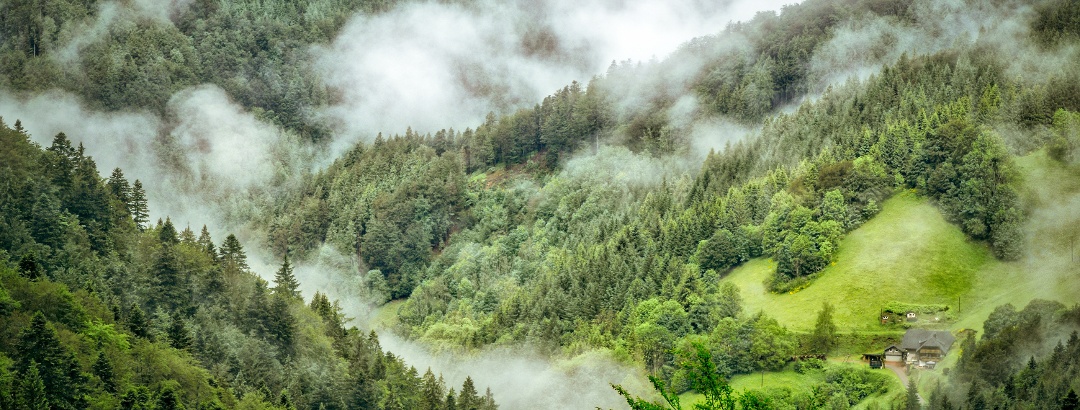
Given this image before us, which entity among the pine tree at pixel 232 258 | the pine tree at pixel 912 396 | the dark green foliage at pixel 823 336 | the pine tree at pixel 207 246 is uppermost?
the pine tree at pixel 207 246

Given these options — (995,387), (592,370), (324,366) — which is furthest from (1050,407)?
(324,366)

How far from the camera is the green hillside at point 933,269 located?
157m

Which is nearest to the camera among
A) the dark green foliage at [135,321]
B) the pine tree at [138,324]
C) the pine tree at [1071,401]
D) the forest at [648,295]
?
the dark green foliage at [135,321]

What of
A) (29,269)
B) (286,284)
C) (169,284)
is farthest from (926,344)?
(29,269)

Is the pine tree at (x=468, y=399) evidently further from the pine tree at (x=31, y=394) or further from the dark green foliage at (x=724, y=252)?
the pine tree at (x=31, y=394)

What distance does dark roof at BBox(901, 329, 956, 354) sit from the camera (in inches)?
5787

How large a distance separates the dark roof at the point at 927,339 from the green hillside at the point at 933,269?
4489 mm

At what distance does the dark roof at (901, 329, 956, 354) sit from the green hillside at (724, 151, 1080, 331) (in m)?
4.49

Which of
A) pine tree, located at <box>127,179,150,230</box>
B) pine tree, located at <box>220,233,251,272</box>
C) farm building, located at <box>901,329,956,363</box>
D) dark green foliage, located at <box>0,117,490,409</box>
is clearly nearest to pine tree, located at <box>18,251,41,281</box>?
dark green foliage, located at <box>0,117,490,409</box>

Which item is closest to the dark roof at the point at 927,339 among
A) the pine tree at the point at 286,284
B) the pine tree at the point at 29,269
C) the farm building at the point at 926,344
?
the farm building at the point at 926,344

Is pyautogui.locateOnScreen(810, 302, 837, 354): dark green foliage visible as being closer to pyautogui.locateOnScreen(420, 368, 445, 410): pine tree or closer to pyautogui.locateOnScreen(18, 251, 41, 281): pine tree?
pyautogui.locateOnScreen(420, 368, 445, 410): pine tree

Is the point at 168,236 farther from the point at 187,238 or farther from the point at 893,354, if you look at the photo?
the point at 893,354

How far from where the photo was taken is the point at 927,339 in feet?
485

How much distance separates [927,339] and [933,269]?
62.7 ft
